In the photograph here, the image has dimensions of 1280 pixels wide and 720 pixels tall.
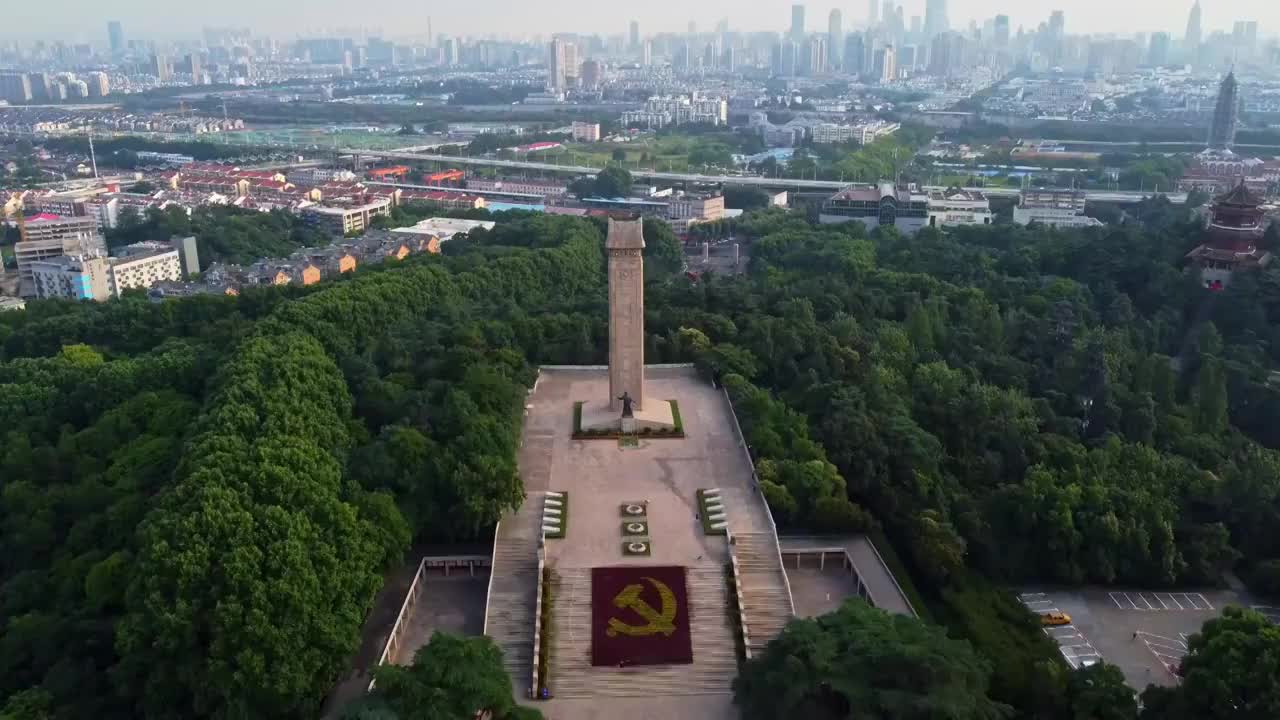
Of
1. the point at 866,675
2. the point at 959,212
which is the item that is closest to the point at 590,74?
the point at 959,212

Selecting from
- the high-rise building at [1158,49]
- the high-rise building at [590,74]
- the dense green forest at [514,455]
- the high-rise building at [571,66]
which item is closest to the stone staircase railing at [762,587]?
the dense green forest at [514,455]

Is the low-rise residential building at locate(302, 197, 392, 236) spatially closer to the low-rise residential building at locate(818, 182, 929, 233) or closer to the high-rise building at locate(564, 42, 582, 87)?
the low-rise residential building at locate(818, 182, 929, 233)

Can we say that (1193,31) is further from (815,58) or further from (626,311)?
(626,311)

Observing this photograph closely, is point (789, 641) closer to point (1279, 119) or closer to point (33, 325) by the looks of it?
point (33, 325)

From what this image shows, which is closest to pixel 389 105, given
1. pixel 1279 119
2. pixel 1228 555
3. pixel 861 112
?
pixel 861 112

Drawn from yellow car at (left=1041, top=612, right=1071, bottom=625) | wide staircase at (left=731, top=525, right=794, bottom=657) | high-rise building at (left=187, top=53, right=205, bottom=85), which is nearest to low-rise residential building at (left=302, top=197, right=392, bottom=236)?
wide staircase at (left=731, top=525, right=794, bottom=657)

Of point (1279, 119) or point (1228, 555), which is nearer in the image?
point (1228, 555)

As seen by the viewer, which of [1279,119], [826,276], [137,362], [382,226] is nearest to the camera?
[137,362]
